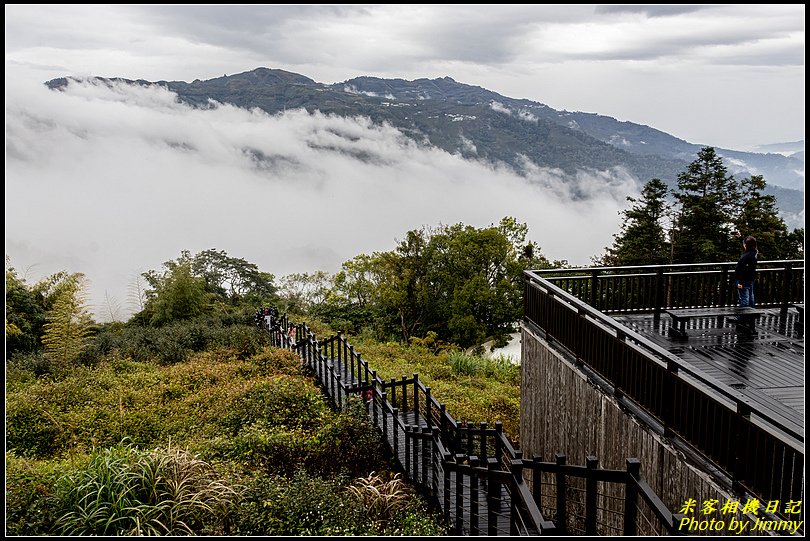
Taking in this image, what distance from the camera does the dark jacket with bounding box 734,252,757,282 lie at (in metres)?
8.38

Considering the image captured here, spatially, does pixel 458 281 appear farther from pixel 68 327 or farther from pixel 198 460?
pixel 198 460

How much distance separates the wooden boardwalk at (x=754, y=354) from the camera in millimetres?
5766

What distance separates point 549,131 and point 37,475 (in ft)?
646

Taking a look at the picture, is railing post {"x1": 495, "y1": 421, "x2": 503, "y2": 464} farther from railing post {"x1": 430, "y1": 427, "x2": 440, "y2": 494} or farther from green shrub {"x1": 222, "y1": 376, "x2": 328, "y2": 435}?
green shrub {"x1": 222, "y1": 376, "x2": 328, "y2": 435}

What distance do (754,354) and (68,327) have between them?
16.2 m

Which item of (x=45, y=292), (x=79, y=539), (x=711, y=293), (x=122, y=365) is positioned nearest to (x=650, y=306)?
(x=711, y=293)

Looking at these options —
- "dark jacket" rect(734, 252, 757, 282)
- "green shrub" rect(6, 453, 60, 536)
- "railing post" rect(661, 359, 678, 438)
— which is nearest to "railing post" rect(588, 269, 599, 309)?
"dark jacket" rect(734, 252, 757, 282)

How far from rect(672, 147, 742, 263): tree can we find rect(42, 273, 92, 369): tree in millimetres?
26944

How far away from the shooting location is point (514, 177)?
639 ft

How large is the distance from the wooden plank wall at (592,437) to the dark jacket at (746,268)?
2.90 meters

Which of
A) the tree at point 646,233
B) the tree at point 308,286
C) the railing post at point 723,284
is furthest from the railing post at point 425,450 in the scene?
the tree at point 308,286

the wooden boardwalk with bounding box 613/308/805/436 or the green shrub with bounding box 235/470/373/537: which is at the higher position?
the wooden boardwalk with bounding box 613/308/805/436

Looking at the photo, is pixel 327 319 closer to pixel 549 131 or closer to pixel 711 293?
pixel 711 293

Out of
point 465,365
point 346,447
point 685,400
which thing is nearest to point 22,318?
point 465,365
